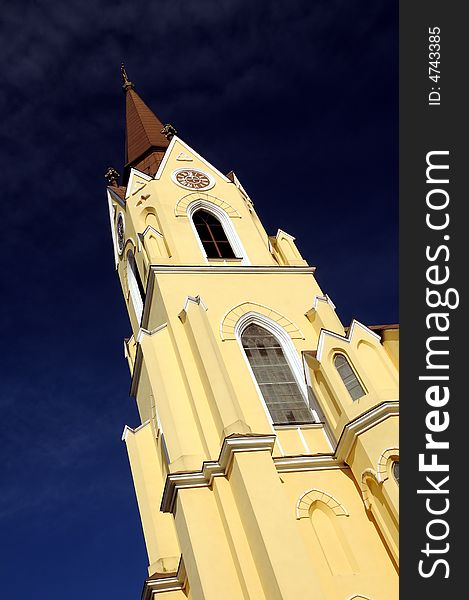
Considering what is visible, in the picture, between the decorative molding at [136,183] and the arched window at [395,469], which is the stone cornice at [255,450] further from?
the decorative molding at [136,183]

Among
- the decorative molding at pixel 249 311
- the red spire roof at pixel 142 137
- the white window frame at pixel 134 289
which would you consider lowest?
the decorative molding at pixel 249 311

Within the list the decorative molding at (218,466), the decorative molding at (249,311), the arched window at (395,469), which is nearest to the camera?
the arched window at (395,469)

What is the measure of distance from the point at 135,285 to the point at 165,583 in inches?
404

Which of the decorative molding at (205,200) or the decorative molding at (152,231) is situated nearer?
the decorative molding at (152,231)

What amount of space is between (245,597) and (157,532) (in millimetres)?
4535

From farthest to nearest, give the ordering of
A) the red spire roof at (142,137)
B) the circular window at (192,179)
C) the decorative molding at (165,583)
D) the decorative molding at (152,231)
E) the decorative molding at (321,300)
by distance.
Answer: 1. the red spire roof at (142,137)
2. the circular window at (192,179)
3. the decorative molding at (152,231)
4. the decorative molding at (321,300)
5. the decorative molding at (165,583)

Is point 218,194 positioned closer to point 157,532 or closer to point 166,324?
point 166,324

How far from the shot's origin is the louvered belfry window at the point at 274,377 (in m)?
14.6

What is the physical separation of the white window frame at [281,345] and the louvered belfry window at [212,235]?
2980 millimetres

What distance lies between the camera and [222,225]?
20.0 metres

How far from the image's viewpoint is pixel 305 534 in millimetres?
12242

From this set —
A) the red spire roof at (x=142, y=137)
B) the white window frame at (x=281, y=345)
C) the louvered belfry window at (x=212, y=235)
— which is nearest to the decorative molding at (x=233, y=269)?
the louvered belfry window at (x=212, y=235)

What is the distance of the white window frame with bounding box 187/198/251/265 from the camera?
1866 centimetres

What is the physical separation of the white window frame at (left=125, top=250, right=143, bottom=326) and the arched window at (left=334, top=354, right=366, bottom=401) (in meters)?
8.24
